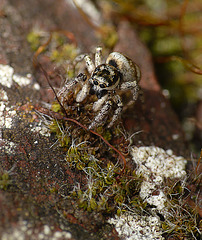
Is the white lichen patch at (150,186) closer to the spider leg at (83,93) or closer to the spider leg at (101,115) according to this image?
the spider leg at (101,115)

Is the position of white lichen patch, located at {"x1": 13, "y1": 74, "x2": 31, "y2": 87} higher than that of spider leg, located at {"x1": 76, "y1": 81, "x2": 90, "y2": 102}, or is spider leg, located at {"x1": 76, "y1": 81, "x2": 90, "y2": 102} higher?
white lichen patch, located at {"x1": 13, "y1": 74, "x2": 31, "y2": 87}

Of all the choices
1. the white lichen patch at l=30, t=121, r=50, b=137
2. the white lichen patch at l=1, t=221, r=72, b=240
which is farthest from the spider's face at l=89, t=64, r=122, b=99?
the white lichen patch at l=1, t=221, r=72, b=240

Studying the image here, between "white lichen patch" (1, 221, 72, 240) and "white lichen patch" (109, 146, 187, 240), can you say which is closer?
"white lichen patch" (1, 221, 72, 240)

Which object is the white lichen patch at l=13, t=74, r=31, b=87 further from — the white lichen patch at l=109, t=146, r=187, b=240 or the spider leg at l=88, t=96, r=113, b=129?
the white lichen patch at l=109, t=146, r=187, b=240

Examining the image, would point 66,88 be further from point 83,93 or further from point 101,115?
point 101,115

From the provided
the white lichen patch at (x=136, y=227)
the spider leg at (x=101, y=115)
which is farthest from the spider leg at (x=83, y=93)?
the white lichen patch at (x=136, y=227)

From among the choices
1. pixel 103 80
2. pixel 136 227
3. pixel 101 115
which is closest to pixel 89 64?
pixel 103 80

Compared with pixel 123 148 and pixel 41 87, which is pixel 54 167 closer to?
pixel 123 148
